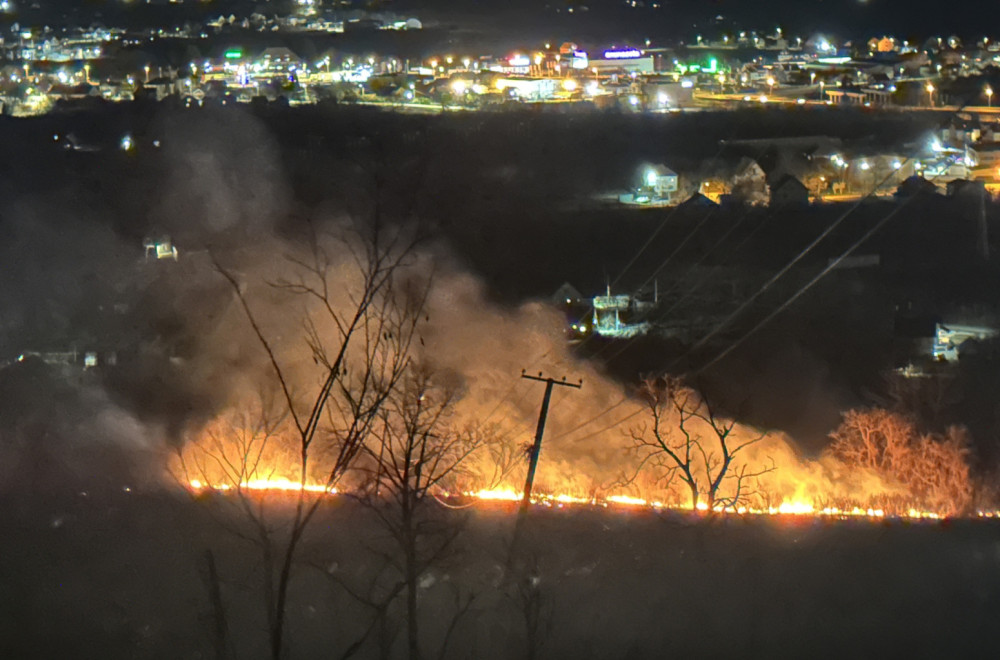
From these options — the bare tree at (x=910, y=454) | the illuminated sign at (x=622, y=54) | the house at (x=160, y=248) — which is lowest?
the bare tree at (x=910, y=454)

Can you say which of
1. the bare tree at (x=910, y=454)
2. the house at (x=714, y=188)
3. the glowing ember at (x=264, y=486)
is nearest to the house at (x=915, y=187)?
the house at (x=714, y=188)

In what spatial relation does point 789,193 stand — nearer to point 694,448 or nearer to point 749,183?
point 749,183

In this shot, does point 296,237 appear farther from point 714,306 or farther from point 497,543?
point 497,543

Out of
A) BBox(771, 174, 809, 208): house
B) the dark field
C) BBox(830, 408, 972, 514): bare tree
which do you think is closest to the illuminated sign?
BBox(771, 174, 809, 208): house

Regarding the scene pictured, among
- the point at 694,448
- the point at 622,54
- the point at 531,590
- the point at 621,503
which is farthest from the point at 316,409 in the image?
the point at 622,54

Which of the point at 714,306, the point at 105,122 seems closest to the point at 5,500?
the point at 714,306

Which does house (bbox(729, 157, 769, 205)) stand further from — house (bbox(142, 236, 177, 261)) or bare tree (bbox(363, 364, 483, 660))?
bare tree (bbox(363, 364, 483, 660))

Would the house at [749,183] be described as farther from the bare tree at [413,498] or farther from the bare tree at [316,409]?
the bare tree at [413,498]
